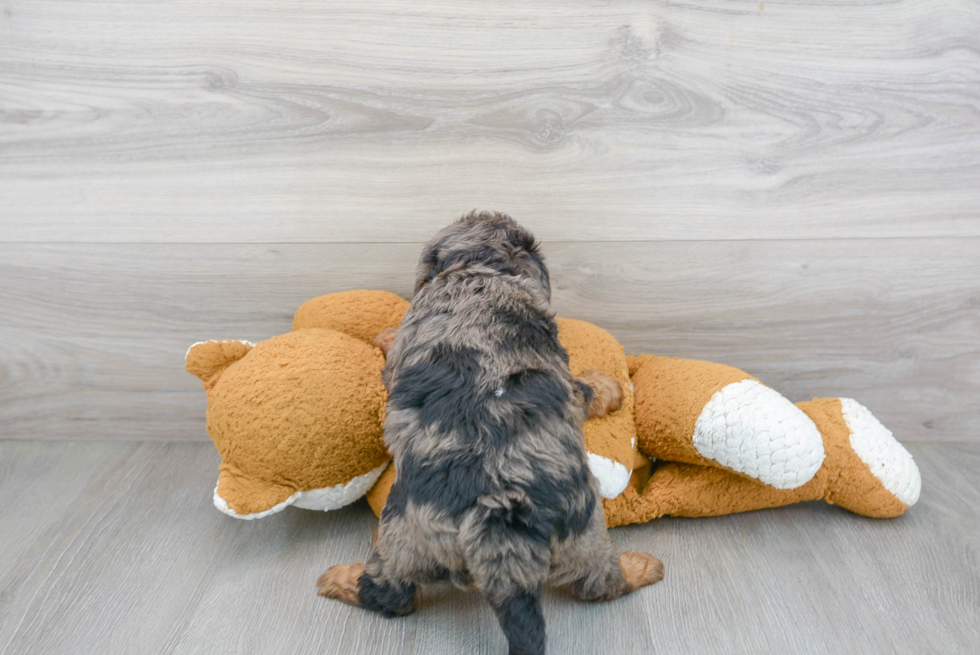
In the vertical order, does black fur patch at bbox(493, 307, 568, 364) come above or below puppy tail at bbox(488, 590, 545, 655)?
above

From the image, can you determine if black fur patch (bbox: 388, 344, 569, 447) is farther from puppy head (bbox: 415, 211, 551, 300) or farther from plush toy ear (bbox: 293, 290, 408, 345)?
plush toy ear (bbox: 293, 290, 408, 345)

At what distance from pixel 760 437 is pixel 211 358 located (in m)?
1.37

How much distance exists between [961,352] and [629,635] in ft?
4.77

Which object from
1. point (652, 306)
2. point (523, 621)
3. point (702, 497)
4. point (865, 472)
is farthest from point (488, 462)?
point (865, 472)

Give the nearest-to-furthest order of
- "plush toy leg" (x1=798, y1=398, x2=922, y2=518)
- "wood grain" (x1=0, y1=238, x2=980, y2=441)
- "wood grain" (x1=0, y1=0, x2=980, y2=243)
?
"plush toy leg" (x1=798, y1=398, x2=922, y2=518) < "wood grain" (x1=0, y1=0, x2=980, y2=243) < "wood grain" (x1=0, y1=238, x2=980, y2=441)

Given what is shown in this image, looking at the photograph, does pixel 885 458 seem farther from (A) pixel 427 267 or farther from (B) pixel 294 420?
(B) pixel 294 420

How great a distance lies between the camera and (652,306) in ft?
6.60

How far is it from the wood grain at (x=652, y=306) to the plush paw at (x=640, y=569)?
2.32 feet

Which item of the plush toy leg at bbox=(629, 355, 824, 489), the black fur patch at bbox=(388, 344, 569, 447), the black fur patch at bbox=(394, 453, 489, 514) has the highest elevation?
the black fur patch at bbox=(388, 344, 569, 447)

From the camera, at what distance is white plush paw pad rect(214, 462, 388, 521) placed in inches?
62.5

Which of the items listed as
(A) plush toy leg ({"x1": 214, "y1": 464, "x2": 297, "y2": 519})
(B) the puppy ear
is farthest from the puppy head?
(A) plush toy leg ({"x1": 214, "y1": 464, "x2": 297, "y2": 519})

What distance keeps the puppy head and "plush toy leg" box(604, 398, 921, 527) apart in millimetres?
617

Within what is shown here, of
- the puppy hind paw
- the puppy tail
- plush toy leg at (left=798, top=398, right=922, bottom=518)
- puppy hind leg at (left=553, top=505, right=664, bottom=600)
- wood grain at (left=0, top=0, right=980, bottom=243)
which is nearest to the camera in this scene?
the puppy tail

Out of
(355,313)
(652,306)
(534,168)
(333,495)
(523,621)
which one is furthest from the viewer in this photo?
(652,306)
